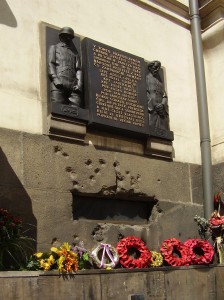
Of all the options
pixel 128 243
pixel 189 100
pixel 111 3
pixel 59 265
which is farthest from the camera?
pixel 189 100

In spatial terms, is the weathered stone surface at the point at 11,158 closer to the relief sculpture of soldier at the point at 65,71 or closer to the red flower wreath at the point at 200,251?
the relief sculpture of soldier at the point at 65,71

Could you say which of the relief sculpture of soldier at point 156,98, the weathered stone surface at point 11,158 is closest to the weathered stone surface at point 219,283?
the relief sculpture of soldier at point 156,98

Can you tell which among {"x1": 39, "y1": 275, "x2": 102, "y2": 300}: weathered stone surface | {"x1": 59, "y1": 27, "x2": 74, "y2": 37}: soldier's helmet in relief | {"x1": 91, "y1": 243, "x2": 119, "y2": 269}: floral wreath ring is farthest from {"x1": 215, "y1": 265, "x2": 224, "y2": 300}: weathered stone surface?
{"x1": 59, "y1": 27, "x2": 74, "y2": 37}: soldier's helmet in relief

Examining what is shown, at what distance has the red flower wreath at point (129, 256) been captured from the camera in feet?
20.1

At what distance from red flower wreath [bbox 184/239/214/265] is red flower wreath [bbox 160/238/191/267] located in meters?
0.08

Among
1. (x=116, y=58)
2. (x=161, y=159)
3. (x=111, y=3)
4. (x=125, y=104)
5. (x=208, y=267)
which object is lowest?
(x=208, y=267)

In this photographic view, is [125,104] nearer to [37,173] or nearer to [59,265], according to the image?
[37,173]

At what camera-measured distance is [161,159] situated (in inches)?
302

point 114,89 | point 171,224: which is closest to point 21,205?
point 114,89

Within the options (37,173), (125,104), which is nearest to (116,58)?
(125,104)

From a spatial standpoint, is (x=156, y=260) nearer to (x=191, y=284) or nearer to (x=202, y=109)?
(x=191, y=284)

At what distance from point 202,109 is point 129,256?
10.3 ft

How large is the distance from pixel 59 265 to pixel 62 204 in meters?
1.14

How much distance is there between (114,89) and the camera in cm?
717
